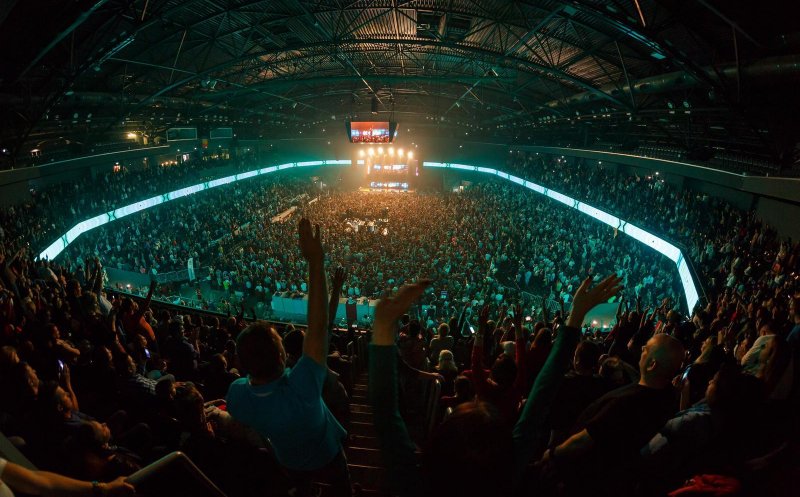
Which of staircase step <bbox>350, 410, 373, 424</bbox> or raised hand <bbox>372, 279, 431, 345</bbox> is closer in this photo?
raised hand <bbox>372, 279, 431, 345</bbox>

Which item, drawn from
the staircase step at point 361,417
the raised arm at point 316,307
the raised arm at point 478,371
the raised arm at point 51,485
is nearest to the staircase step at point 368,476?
the staircase step at point 361,417

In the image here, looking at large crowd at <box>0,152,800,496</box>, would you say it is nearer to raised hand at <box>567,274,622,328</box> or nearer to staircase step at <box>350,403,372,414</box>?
raised hand at <box>567,274,622,328</box>

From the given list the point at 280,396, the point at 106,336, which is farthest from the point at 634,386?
the point at 106,336

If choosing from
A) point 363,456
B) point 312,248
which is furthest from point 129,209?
point 312,248

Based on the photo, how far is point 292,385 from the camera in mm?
1516

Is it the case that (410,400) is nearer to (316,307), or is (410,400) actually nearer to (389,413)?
(316,307)

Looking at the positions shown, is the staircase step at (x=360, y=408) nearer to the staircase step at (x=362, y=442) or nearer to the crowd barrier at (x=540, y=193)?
the staircase step at (x=362, y=442)

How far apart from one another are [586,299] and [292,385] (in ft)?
3.87

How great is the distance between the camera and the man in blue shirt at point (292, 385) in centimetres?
152

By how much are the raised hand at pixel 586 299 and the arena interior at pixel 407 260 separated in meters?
0.01

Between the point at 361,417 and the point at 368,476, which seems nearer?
the point at 368,476

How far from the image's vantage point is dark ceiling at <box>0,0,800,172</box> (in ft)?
31.4

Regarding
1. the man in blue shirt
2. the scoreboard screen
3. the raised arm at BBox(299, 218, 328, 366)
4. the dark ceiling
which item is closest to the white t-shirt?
the man in blue shirt

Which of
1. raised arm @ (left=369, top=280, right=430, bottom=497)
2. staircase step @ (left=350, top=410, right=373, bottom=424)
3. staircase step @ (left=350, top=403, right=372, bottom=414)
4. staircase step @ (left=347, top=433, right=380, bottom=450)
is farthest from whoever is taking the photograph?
staircase step @ (left=350, top=403, right=372, bottom=414)
